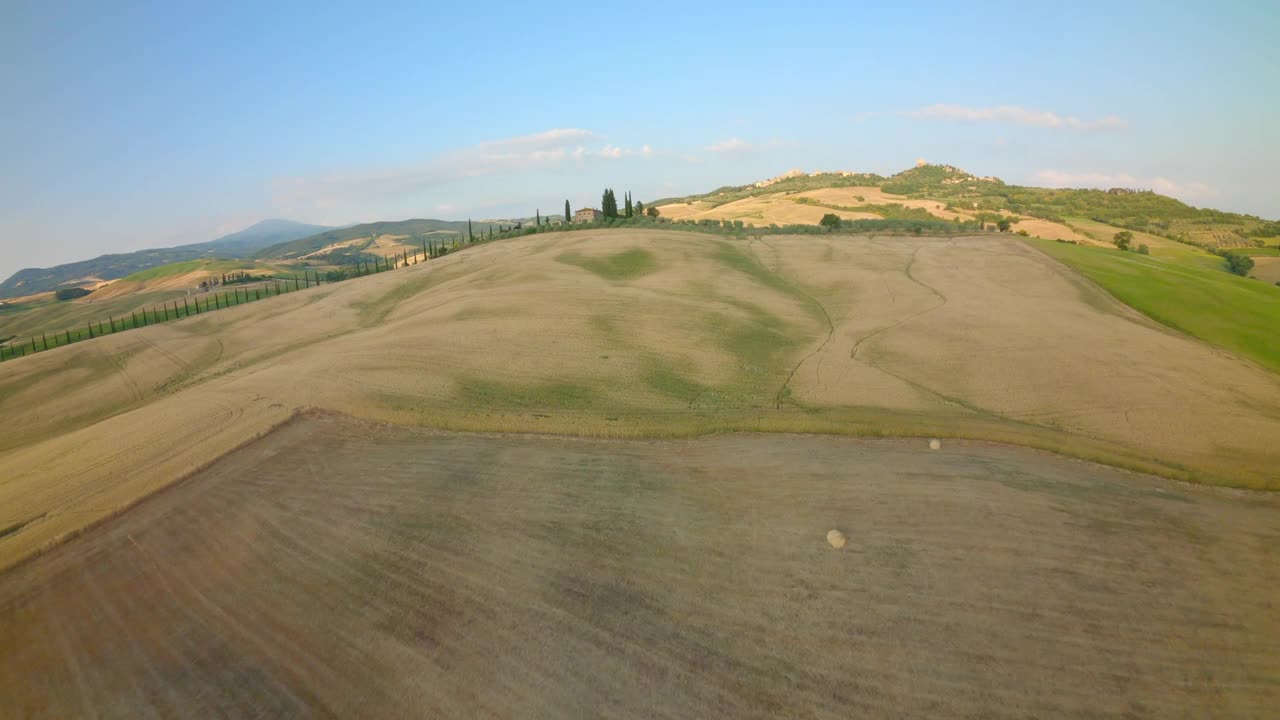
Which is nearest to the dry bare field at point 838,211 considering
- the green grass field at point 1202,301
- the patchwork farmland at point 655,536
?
the green grass field at point 1202,301

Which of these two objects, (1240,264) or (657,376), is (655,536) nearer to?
(657,376)

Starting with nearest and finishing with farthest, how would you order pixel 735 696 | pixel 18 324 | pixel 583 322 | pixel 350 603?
pixel 735 696 < pixel 350 603 < pixel 583 322 < pixel 18 324

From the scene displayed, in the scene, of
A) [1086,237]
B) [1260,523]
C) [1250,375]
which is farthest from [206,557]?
[1086,237]

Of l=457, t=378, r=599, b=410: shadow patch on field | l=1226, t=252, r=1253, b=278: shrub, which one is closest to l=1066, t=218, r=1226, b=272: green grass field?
l=1226, t=252, r=1253, b=278: shrub

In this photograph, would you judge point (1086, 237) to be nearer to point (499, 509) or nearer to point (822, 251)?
point (822, 251)

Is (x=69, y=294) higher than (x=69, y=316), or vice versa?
(x=69, y=294)

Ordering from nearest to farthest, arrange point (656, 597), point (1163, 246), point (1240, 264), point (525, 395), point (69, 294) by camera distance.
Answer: point (656, 597) → point (525, 395) → point (1240, 264) → point (1163, 246) → point (69, 294)

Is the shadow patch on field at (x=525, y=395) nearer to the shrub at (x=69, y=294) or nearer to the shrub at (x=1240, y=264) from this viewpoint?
the shrub at (x=1240, y=264)

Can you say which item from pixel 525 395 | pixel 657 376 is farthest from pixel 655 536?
pixel 657 376
